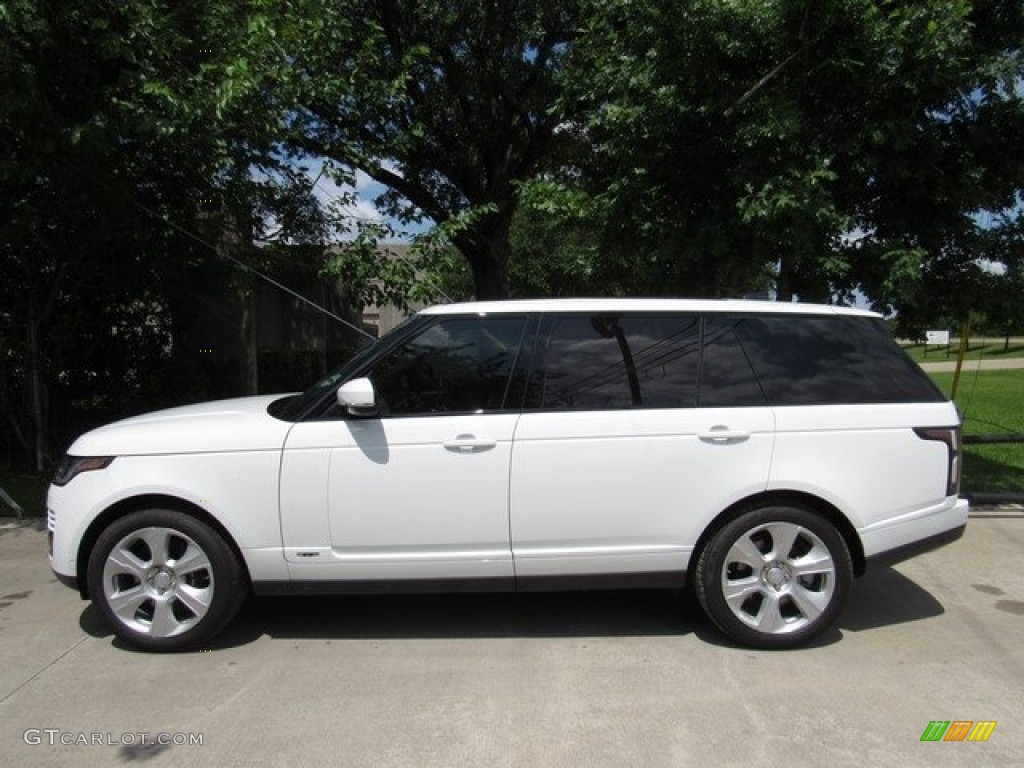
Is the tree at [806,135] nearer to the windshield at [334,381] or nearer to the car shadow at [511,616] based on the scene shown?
the car shadow at [511,616]

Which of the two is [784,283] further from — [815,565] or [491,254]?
[491,254]

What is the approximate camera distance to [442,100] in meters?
14.2

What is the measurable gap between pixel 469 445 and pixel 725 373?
4.70ft

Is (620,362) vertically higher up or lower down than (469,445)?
higher up

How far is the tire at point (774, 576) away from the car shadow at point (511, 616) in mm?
178

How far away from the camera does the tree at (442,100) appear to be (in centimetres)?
853

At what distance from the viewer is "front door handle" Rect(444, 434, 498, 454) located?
3.94 meters

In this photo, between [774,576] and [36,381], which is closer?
[774,576]

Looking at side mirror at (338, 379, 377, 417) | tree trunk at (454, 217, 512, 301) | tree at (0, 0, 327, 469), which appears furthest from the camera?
tree trunk at (454, 217, 512, 301)

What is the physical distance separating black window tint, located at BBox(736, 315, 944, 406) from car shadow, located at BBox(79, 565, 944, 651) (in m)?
0.97

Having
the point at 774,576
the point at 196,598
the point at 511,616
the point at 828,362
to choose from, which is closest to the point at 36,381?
the point at 196,598

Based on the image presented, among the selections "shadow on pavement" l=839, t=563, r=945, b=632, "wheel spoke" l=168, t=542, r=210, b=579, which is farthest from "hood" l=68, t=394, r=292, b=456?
"shadow on pavement" l=839, t=563, r=945, b=632

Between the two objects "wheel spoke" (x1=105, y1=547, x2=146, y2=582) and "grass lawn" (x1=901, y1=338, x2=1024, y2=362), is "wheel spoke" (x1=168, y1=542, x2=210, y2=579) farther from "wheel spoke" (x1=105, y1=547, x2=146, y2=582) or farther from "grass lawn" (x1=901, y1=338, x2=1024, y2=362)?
"grass lawn" (x1=901, y1=338, x2=1024, y2=362)

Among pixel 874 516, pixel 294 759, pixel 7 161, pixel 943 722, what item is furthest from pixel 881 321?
pixel 7 161
